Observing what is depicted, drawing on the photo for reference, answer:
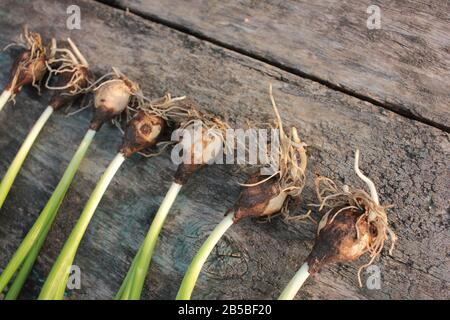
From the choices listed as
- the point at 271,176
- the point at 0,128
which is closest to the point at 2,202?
the point at 0,128

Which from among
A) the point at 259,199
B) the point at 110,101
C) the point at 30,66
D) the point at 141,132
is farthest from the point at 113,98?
the point at 259,199

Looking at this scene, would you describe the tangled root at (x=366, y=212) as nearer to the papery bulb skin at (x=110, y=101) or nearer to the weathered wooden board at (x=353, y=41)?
the weathered wooden board at (x=353, y=41)

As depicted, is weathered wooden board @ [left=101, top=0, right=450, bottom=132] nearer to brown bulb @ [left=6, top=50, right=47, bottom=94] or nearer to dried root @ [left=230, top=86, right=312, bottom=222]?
dried root @ [left=230, top=86, right=312, bottom=222]

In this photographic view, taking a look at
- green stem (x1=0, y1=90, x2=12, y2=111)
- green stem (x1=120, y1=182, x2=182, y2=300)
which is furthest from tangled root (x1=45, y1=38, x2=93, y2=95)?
green stem (x1=120, y1=182, x2=182, y2=300)

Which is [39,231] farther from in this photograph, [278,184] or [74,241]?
[278,184]
